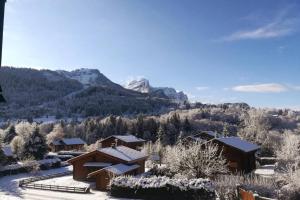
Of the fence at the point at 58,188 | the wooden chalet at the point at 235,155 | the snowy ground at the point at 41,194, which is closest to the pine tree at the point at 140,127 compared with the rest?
the snowy ground at the point at 41,194

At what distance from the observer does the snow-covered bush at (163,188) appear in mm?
37906

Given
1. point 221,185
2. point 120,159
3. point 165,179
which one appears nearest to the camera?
point 221,185

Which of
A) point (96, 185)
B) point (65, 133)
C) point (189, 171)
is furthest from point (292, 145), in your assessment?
point (65, 133)

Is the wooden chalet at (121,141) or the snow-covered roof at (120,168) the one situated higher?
the wooden chalet at (121,141)

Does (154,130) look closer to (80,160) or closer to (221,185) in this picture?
(80,160)

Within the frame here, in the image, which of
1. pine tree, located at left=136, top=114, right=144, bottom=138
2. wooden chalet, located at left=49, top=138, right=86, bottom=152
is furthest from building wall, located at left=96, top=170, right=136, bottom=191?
pine tree, located at left=136, top=114, right=144, bottom=138

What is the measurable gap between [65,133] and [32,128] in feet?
259

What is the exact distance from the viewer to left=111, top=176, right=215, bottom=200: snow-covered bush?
3791 centimetres

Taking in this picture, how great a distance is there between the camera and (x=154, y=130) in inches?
5758

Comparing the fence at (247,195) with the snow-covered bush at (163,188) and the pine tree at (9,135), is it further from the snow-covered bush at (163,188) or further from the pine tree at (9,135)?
the pine tree at (9,135)

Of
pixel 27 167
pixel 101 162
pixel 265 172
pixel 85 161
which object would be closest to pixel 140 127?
pixel 27 167

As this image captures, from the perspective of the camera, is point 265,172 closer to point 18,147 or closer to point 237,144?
point 237,144

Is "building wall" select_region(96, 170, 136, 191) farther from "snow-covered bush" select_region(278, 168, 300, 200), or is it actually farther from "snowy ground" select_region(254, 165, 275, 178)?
"snow-covered bush" select_region(278, 168, 300, 200)

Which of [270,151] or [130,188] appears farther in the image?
[270,151]
